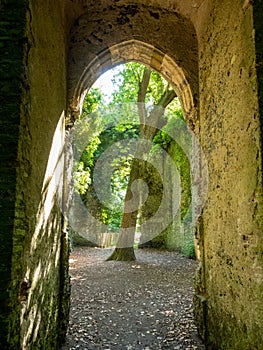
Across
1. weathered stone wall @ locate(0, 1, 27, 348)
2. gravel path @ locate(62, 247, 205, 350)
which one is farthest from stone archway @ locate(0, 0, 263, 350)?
gravel path @ locate(62, 247, 205, 350)

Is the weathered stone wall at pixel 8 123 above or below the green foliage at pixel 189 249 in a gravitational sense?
above

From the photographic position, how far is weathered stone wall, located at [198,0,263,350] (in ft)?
7.17

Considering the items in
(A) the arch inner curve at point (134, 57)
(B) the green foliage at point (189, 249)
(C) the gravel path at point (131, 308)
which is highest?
(A) the arch inner curve at point (134, 57)

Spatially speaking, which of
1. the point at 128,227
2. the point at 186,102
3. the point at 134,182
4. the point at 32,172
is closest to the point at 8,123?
the point at 32,172

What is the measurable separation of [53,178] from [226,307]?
1.93 meters

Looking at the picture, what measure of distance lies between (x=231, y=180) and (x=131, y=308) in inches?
116

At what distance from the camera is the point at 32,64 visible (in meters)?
2.14

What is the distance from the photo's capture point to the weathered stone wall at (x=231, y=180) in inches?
86.0

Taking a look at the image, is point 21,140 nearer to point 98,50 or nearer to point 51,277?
point 51,277

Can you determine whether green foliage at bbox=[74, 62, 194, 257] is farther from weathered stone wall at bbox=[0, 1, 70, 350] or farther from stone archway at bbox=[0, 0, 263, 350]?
weathered stone wall at bbox=[0, 1, 70, 350]

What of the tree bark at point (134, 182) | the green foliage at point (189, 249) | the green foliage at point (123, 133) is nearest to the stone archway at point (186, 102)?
the tree bark at point (134, 182)

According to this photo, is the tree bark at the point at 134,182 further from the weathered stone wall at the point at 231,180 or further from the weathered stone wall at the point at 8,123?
the weathered stone wall at the point at 8,123

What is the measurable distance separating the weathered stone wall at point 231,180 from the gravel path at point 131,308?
766 millimetres

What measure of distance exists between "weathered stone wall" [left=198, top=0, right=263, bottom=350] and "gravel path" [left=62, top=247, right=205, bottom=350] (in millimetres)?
766
